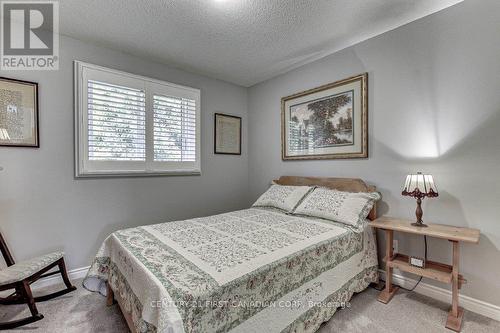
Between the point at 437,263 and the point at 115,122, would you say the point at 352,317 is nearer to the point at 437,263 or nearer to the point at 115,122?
the point at 437,263

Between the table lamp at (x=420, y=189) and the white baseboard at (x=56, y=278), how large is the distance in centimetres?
333

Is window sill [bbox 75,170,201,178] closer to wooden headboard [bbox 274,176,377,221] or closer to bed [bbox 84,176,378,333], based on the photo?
bed [bbox 84,176,378,333]

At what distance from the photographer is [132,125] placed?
2.79 metres

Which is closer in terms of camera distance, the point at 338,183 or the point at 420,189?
the point at 420,189

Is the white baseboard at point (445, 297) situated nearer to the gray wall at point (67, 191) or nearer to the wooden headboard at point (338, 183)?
the wooden headboard at point (338, 183)

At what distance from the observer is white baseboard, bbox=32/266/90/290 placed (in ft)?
7.44

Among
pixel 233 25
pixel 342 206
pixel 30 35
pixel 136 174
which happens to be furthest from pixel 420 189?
pixel 30 35

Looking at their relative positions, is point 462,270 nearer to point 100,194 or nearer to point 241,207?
point 241,207

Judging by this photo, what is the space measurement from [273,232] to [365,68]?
205 cm

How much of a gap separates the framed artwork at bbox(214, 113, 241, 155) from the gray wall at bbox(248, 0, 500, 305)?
5.64 feet

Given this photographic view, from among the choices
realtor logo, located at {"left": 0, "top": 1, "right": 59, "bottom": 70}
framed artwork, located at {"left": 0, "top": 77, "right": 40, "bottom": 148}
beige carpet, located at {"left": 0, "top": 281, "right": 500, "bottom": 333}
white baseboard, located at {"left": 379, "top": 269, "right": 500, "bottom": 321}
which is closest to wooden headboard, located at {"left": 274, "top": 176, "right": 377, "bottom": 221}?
white baseboard, located at {"left": 379, "top": 269, "right": 500, "bottom": 321}

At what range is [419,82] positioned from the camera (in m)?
2.21

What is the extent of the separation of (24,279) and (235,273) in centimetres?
167

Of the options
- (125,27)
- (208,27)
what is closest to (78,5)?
(125,27)
